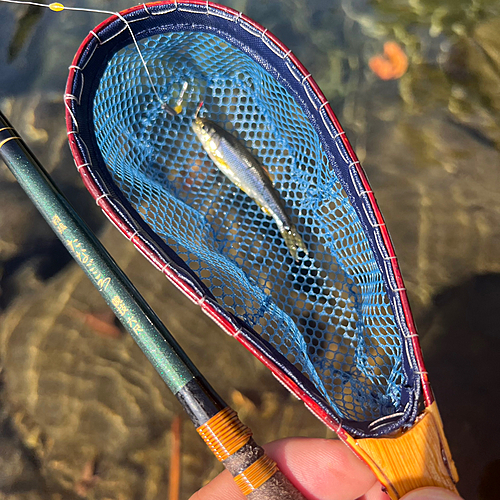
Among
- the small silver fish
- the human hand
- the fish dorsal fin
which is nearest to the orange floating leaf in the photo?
the fish dorsal fin

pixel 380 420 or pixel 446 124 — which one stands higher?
pixel 446 124

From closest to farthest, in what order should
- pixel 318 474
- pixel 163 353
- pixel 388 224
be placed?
pixel 163 353, pixel 318 474, pixel 388 224

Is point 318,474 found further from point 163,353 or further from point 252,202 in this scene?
point 252,202

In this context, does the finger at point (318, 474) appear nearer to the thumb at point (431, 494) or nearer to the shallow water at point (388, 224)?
the shallow water at point (388, 224)

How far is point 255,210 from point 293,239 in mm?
460

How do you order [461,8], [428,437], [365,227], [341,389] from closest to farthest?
[428,437], [365,227], [341,389], [461,8]

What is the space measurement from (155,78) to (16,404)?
277 cm

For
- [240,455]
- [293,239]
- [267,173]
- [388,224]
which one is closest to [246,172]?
[267,173]

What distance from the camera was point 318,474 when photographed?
8.23ft

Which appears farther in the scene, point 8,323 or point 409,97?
point 409,97

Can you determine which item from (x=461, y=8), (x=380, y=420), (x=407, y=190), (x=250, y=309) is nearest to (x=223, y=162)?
(x=250, y=309)

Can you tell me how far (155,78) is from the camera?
3096mm

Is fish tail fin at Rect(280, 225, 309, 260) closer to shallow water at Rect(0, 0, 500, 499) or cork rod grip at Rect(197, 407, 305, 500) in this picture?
shallow water at Rect(0, 0, 500, 499)

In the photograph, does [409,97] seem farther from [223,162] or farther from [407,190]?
[223,162]
